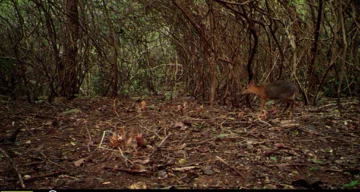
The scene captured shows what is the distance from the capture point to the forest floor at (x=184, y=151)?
2.29 meters

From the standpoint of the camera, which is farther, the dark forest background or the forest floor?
the dark forest background

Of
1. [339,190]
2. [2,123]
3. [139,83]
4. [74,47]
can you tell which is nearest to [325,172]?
[339,190]

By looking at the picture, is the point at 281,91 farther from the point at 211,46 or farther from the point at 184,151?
the point at 184,151

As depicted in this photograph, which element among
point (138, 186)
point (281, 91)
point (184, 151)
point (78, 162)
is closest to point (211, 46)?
point (281, 91)

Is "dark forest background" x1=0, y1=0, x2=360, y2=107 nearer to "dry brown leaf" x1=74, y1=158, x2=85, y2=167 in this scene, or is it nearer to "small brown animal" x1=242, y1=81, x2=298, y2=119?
"small brown animal" x1=242, y1=81, x2=298, y2=119

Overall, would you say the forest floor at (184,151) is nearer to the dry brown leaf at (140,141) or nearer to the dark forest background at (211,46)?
the dry brown leaf at (140,141)

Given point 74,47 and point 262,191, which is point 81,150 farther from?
point 74,47

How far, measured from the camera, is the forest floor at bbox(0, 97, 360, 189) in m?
2.29

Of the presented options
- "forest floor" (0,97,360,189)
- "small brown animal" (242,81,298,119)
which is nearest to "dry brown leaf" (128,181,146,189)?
"forest floor" (0,97,360,189)

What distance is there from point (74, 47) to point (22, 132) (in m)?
2.62

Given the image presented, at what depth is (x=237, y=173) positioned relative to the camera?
7.89 feet

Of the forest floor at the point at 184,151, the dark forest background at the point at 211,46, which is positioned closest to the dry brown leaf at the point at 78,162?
the forest floor at the point at 184,151

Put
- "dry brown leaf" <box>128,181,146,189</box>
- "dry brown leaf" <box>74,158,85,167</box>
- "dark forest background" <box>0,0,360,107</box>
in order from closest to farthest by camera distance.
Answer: "dry brown leaf" <box>128,181,146,189</box>, "dry brown leaf" <box>74,158,85,167</box>, "dark forest background" <box>0,0,360,107</box>

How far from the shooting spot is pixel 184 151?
295 cm
